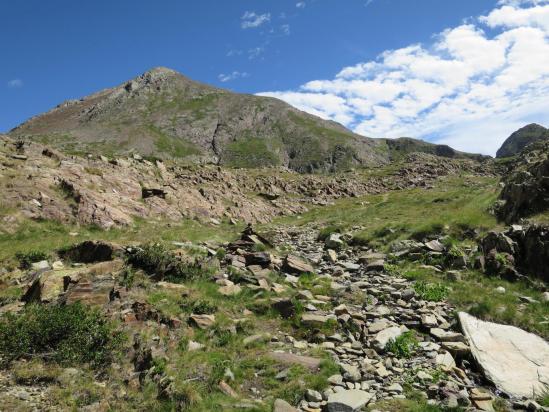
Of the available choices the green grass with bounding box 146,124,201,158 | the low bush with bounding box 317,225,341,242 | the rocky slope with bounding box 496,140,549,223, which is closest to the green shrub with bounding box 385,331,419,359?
the rocky slope with bounding box 496,140,549,223

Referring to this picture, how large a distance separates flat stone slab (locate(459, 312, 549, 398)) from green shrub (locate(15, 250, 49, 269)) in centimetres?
A: 1703

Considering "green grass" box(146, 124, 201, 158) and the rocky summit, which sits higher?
"green grass" box(146, 124, 201, 158)

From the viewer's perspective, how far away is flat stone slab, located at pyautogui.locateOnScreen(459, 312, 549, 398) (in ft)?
32.3

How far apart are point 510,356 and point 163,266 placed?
1249 centimetres

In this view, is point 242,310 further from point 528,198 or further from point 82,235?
point 528,198

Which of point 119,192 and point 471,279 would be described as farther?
point 119,192

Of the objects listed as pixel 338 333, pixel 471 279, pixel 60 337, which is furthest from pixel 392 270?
pixel 60 337

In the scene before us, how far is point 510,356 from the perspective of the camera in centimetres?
1091

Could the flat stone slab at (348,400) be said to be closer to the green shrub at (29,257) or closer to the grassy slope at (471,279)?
the grassy slope at (471,279)

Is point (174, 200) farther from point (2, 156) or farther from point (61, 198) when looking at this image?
point (2, 156)

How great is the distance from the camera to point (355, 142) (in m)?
185

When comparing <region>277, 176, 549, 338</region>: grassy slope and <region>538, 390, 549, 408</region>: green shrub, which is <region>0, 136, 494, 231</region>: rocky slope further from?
<region>538, 390, 549, 408</region>: green shrub

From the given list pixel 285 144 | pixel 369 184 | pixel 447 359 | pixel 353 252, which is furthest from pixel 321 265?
pixel 285 144

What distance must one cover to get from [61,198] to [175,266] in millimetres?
12684
